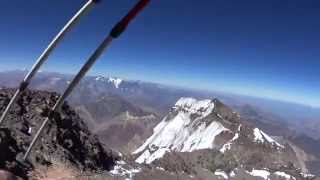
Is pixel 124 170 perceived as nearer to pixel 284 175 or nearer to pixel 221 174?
pixel 221 174

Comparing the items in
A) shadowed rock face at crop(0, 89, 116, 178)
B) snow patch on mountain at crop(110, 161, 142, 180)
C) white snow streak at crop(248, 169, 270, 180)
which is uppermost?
shadowed rock face at crop(0, 89, 116, 178)

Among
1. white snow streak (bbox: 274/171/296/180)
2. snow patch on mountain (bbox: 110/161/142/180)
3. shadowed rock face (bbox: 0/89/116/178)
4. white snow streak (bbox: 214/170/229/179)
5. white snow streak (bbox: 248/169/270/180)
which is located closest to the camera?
shadowed rock face (bbox: 0/89/116/178)

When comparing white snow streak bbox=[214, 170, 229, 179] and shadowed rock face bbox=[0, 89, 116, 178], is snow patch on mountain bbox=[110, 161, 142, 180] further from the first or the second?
white snow streak bbox=[214, 170, 229, 179]

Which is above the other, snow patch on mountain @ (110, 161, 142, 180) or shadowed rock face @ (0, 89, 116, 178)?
shadowed rock face @ (0, 89, 116, 178)

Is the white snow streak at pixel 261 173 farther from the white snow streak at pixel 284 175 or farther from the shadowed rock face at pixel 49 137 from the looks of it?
the shadowed rock face at pixel 49 137

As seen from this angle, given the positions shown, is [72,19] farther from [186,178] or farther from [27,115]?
[186,178]

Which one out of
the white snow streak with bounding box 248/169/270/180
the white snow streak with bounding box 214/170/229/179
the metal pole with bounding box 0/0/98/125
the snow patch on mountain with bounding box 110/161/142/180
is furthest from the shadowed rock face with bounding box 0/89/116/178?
the metal pole with bounding box 0/0/98/125

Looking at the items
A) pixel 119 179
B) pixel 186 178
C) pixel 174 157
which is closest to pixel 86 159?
pixel 119 179

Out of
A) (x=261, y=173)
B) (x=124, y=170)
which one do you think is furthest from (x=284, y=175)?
(x=124, y=170)
